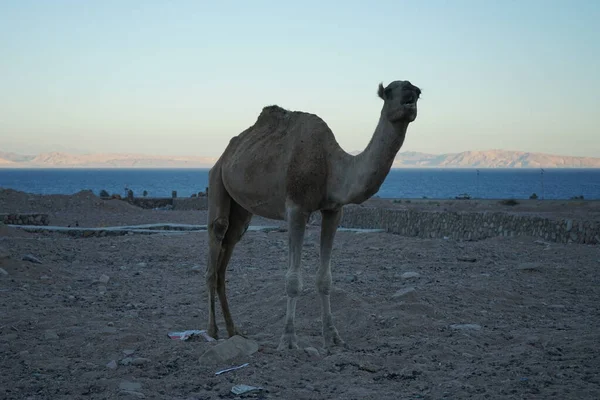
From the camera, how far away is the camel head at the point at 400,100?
22.2ft

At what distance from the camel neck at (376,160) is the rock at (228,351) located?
197cm

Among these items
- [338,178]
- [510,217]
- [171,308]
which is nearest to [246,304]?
[171,308]

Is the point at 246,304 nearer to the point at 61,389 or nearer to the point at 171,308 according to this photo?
the point at 171,308

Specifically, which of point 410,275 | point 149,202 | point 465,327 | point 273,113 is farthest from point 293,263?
point 149,202

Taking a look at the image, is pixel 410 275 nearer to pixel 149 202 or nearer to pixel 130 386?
pixel 130 386

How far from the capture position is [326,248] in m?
8.02

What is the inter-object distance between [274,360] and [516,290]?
5.51m

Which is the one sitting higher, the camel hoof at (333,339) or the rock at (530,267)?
the rock at (530,267)

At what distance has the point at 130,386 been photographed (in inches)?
239

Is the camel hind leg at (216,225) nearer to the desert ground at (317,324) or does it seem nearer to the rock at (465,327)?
the desert ground at (317,324)

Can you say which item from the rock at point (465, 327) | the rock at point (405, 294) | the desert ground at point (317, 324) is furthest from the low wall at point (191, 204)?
the rock at point (465, 327)

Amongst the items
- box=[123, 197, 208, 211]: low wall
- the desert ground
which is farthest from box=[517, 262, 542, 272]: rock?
box=[123, 197, 208, 211]: low wall

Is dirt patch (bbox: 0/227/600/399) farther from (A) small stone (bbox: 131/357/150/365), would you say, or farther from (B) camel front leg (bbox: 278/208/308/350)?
(B) camel front leg (bbox: 278/208/308/350)

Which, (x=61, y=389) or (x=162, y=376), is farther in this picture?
(x=162, y=376)
